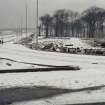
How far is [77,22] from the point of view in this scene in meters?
169

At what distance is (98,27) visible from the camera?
509 ft

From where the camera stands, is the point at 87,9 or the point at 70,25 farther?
the point at 70,25

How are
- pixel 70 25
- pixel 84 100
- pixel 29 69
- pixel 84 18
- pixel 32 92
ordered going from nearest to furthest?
pixel 84 100 → pixel 32 92 → pixel 29 69 → pixel 84 18 → pixel 70 25

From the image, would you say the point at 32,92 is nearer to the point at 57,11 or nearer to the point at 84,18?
the point at 84,18

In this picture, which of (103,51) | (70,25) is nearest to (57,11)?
(70,25)

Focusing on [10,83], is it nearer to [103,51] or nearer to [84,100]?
[84,100]

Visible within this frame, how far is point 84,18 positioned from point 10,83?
463 ft

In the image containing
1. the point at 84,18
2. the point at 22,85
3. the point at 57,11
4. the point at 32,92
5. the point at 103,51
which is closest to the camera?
the point at 32,92

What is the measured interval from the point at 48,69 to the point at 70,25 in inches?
6404

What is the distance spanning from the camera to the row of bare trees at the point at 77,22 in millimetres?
146125

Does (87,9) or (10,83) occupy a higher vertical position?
(87,9)

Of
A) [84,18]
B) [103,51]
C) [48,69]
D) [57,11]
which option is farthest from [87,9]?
[48,69]

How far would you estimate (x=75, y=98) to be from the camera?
9398 millimetres

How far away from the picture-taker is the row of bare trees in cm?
14612
